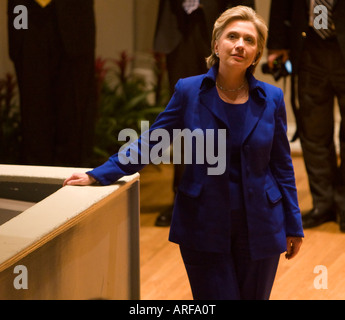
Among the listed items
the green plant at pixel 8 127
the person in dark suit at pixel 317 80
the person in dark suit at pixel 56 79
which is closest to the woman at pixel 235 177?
the person in dark suit at pixel 317 80

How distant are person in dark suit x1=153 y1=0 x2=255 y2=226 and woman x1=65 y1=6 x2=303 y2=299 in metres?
1.72

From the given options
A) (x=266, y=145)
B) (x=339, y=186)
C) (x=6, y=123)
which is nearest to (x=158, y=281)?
(x=339, y=186)

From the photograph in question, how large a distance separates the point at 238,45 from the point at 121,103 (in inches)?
130

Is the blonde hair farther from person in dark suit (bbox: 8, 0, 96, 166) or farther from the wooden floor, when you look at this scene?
person in dark suit (bbox: 8, 0, 96, 166)

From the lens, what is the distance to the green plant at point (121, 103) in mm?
5020

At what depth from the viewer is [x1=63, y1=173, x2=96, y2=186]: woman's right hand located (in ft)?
7.51

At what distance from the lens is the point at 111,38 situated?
18.3 feet

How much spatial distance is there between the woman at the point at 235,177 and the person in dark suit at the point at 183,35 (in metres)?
1.72

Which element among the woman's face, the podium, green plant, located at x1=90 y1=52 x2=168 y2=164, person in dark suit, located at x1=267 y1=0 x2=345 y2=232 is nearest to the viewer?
the podium

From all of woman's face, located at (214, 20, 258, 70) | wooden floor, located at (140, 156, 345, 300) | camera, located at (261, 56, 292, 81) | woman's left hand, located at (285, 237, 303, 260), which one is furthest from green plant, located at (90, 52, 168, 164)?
woman's face, located at (214, 20, 258, 70)

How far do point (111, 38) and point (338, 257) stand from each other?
2.72m

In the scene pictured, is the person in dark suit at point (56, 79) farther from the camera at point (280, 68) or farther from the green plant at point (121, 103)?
the camera at point (280, 68)

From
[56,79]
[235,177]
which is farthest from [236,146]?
[56,79]
